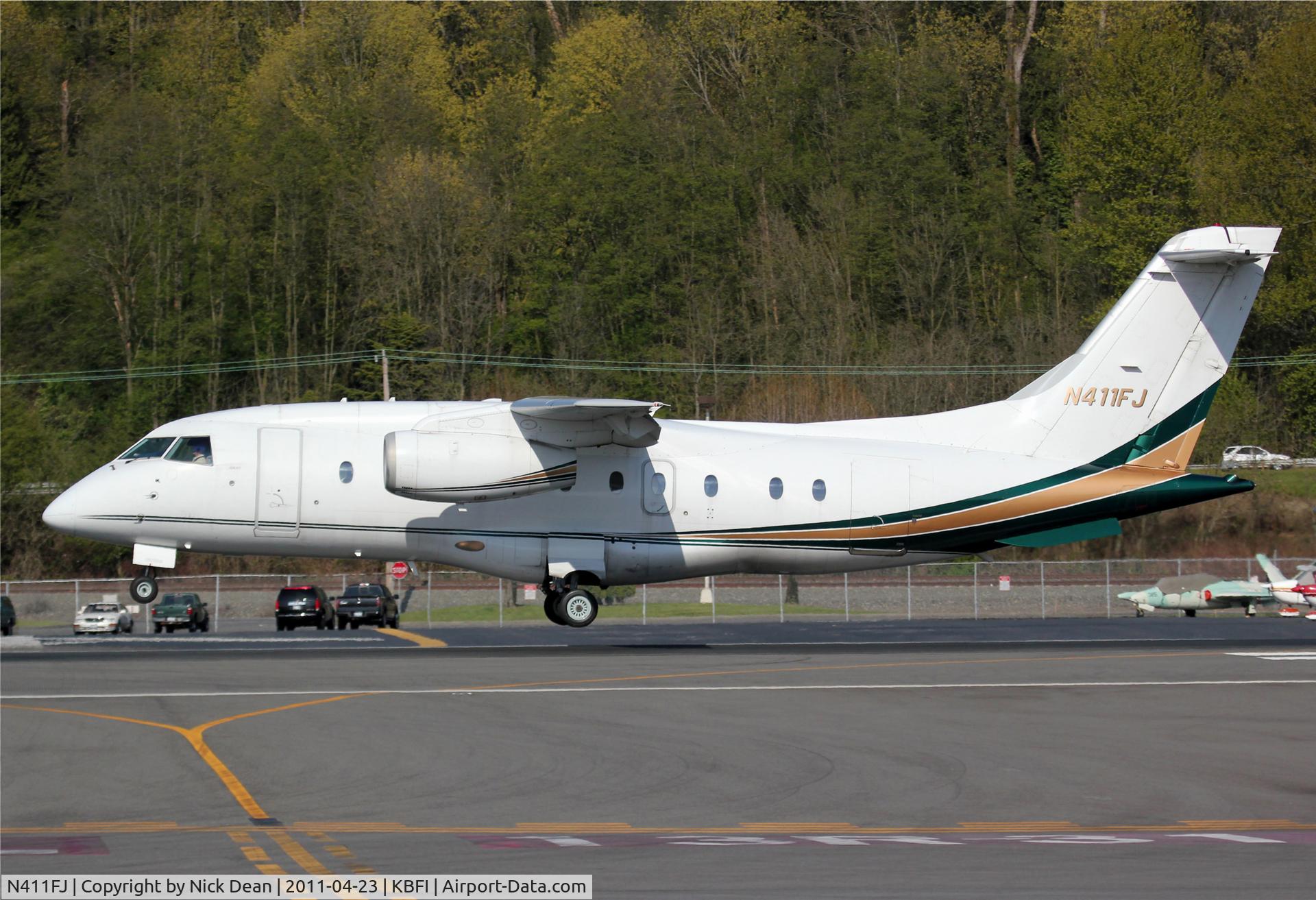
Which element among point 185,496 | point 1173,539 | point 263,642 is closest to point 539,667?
point 185,496

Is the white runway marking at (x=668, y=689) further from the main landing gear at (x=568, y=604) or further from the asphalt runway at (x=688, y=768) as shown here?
the main landing gear at (x=568, y=604)

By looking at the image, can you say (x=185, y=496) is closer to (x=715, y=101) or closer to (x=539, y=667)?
(x=539, y=667)

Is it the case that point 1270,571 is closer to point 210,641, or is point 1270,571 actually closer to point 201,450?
point 210,641

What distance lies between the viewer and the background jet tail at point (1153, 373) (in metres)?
27.2

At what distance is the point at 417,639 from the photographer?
36.2 metres

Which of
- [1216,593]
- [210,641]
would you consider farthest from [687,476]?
[1216,593]

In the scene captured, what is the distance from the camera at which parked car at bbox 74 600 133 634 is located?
46.8 metres

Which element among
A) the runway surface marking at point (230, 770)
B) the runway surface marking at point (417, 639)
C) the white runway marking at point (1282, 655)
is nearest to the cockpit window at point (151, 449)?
the runway surface marking at point (230, 770)

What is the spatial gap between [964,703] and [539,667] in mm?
8505

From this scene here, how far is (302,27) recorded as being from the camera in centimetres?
8781

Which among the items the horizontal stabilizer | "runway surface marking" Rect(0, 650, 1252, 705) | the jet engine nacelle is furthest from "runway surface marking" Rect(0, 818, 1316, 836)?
the horizontal stabilizer

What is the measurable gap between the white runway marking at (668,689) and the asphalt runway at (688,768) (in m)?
0.10

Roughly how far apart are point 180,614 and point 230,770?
3151 cm

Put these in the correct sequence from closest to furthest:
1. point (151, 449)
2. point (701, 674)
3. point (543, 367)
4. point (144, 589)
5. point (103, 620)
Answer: point (144, 589)
point (151, 449)
point (701, 674)
point (103, 620)
point (543, 367)
